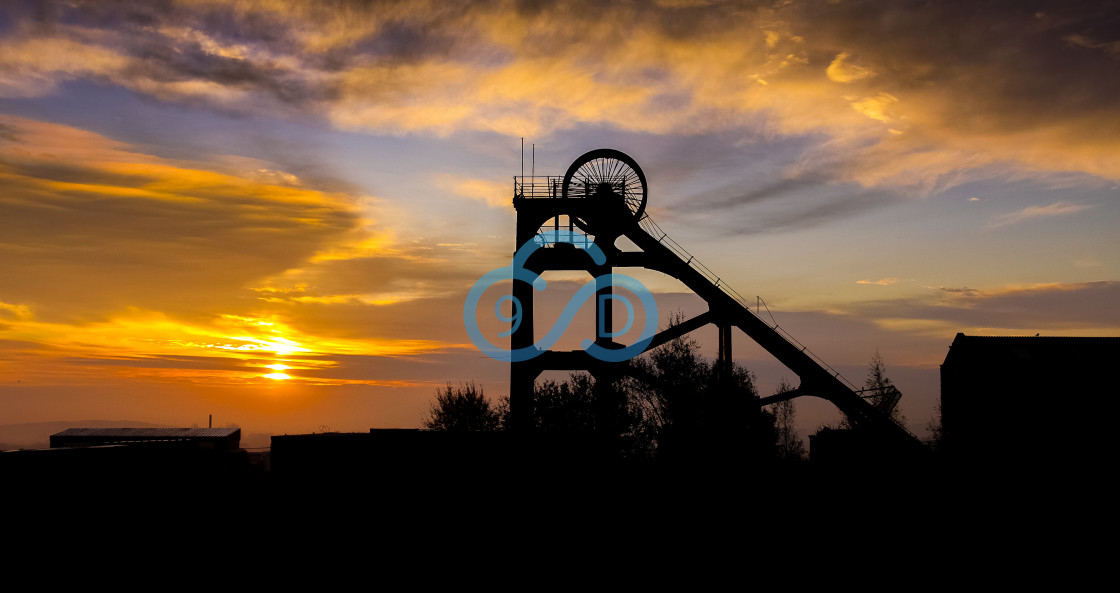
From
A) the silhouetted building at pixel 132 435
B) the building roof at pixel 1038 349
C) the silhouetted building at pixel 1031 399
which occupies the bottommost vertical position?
the silhouetted building at pixel 132 435

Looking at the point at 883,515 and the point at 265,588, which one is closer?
the point at 265,588

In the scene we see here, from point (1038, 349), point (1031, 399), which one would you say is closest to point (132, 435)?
point (1031, 399)

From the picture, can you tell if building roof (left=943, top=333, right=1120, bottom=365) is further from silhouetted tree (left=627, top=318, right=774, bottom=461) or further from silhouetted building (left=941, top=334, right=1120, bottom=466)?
silhouetted tree (left=627, top=318, right=774, bottom=461)

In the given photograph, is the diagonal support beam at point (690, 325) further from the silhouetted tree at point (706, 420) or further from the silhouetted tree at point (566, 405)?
the silhouetted tree at point (566, 405)

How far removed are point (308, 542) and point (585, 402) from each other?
121 ft

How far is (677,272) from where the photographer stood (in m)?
35.9

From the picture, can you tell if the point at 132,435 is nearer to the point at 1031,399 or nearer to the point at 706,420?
the point at 706,420

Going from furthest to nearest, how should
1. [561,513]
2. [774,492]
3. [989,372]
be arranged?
[989,372] < [774,492] < [561,513]

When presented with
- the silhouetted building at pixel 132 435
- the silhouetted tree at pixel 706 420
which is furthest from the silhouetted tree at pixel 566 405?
the silhouetted building at pixel 132 435

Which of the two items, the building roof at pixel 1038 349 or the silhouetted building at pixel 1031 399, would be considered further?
the building roof at pixel 1038 349

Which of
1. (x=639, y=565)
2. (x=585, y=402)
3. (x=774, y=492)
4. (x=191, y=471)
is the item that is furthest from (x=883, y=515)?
(x=585, y=402)

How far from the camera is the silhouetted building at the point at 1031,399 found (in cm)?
3581

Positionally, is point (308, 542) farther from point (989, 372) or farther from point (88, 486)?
point (989, 372)

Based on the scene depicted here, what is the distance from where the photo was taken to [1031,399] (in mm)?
37688
